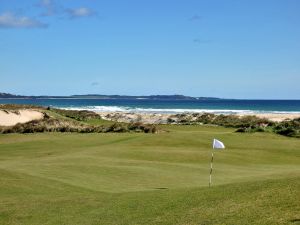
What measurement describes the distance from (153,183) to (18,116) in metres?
42.3

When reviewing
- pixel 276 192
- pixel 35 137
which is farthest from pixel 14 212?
pixel 35 137

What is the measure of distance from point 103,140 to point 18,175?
59.6ft

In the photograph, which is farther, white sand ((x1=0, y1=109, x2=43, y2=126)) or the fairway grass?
white sand ((x1=0, y1=109, x2=43, y2=126))

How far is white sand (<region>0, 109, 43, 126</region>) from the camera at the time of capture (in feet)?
191

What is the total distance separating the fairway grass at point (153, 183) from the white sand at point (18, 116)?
819 inches

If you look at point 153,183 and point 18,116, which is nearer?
point 153,183

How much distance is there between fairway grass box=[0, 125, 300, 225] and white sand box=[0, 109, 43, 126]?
68.2 feet

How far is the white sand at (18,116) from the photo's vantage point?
58281 mm

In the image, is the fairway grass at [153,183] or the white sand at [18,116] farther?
the white sand at [18,116]

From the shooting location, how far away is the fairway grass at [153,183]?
13094mm

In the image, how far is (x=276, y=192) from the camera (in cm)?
1362

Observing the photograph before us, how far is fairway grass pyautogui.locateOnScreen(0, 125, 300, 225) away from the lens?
13094 millimetres

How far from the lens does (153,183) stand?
2053 cm

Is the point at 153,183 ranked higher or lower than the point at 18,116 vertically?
lower
